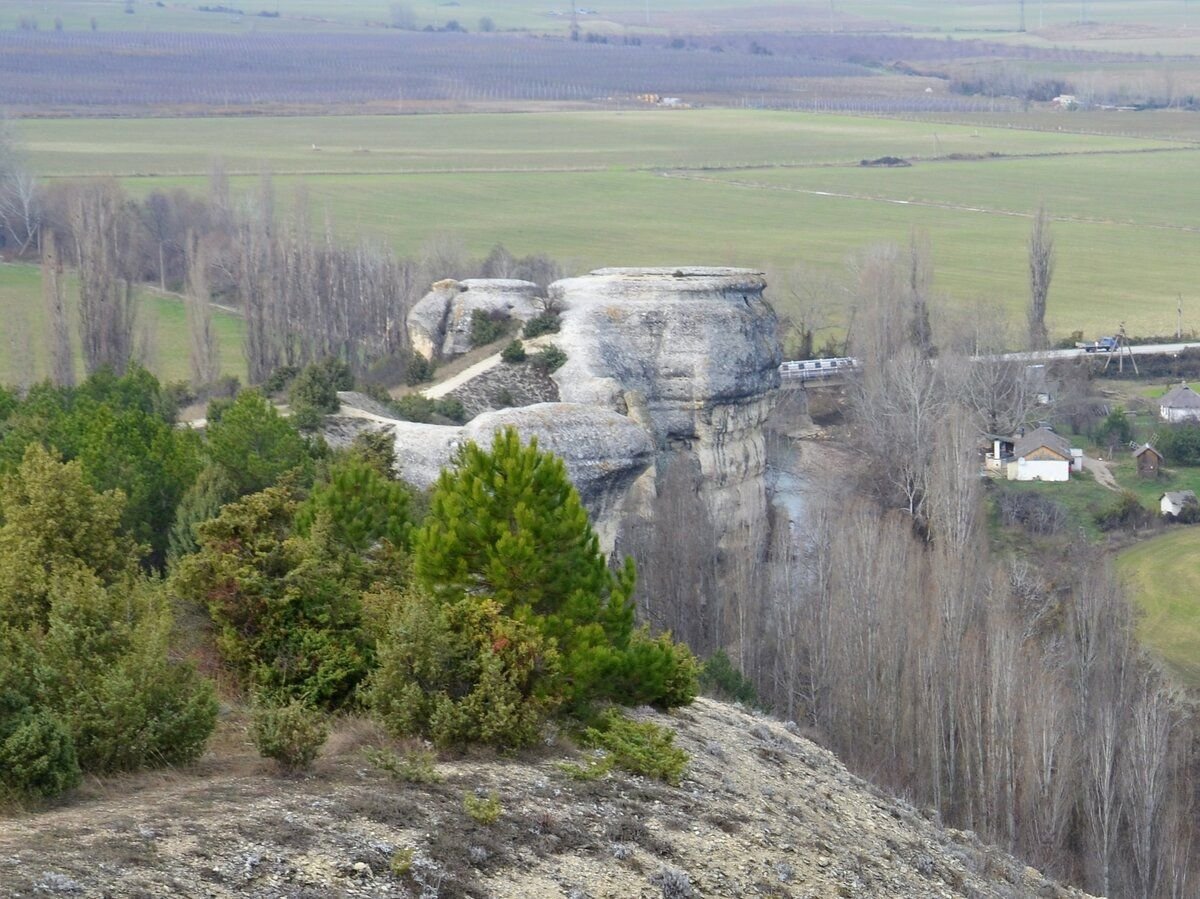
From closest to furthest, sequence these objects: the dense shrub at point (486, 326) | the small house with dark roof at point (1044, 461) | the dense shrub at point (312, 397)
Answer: the dense shrub at point (312, 397), the dense shrub at point (486, 326), the small house with dark roof at point (1044, 461)

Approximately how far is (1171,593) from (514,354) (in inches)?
755

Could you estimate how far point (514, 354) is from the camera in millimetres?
51500

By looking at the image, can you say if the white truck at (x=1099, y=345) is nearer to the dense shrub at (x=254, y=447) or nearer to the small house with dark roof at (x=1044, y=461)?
the small house with dark roof at (x=1044, y=461)

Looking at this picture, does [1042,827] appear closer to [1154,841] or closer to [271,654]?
[1154,841]

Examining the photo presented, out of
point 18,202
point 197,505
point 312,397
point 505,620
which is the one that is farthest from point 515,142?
point 505,620

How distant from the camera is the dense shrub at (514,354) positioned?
169 ft

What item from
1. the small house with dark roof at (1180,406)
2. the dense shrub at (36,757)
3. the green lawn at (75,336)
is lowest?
the small house with dark roof at (1180,406)

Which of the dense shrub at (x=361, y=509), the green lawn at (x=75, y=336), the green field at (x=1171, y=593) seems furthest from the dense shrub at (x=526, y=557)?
the green lawn at (x=75, y=336)

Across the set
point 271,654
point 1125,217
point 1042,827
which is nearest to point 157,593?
point 271,654

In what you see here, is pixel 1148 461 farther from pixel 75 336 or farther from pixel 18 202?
pixel 18 202

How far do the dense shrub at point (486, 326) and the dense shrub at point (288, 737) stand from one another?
121 feet

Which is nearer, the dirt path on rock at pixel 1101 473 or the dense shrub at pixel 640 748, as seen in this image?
the dense shrub at pixel 640 748

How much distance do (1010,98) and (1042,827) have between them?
6637 inches

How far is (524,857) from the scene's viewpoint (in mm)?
17141
